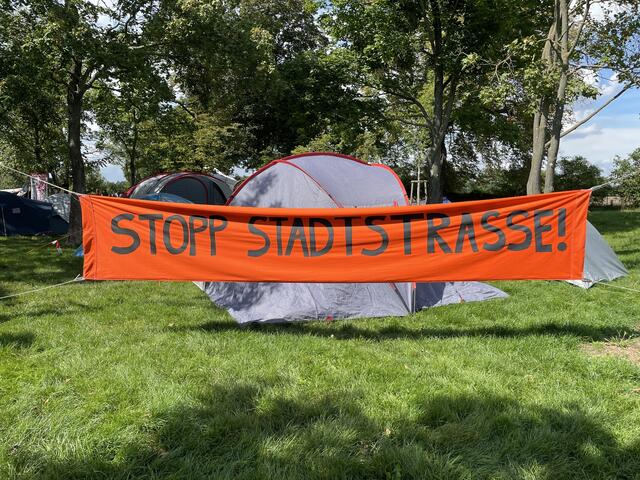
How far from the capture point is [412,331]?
524cm

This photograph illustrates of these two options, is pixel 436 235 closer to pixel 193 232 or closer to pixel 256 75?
pixel 193 232

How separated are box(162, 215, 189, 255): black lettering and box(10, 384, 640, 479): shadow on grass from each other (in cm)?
180

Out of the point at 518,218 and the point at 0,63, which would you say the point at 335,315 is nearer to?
the point at 518,218

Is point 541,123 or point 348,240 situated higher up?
point 541,123

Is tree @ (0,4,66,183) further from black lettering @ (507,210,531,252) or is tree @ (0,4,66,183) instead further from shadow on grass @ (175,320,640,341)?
black lettering @ (507,210,531,252)

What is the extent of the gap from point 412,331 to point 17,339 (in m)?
4.25

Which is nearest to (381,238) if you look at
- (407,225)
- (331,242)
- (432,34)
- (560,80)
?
(407,225)

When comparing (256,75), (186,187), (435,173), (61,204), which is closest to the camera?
(256,75)

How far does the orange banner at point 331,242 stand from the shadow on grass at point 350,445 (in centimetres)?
156

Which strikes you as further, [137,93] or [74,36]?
[137,93]

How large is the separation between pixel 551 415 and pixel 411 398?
0.99m

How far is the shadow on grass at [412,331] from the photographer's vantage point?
16.6 ft

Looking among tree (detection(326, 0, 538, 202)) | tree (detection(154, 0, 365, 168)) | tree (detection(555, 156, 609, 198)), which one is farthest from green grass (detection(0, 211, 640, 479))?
tree (detection(555, 156, 609, 198))

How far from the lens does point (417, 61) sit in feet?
60.4
